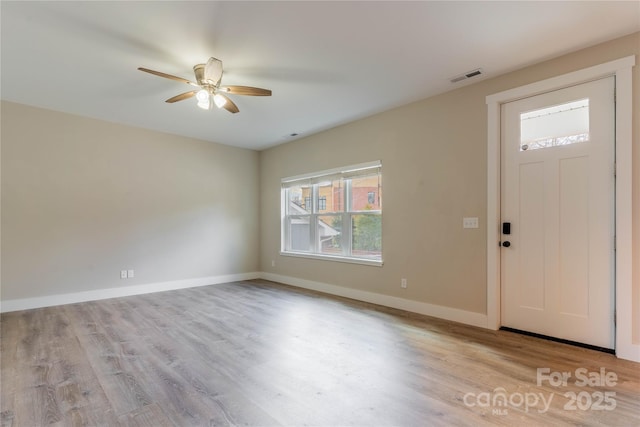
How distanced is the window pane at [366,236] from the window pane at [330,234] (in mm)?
300

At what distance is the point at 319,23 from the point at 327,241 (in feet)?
11.5

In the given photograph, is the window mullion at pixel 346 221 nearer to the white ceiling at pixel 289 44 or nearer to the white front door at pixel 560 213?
the white ceiling at pixel 289 44

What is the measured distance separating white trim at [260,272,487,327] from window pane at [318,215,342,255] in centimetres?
59

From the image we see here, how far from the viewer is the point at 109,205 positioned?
4703 mm

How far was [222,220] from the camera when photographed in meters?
5.94

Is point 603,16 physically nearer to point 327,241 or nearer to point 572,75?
point 572,75

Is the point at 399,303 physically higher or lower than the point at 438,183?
lower

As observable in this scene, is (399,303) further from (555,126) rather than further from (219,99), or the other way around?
(219,99)

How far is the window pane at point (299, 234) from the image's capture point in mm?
5646

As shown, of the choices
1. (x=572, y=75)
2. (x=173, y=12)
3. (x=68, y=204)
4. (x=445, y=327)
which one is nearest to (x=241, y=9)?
(x=173, y=12)

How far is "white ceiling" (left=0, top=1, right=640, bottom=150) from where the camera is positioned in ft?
7.31

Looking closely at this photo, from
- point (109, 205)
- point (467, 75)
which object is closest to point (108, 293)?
point (109, 205)

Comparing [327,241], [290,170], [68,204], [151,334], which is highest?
[290,170]

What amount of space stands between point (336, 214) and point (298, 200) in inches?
42.6
